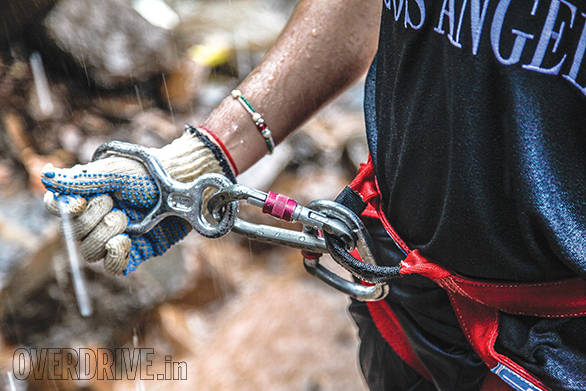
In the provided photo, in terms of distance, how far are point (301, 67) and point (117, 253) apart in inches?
21.6

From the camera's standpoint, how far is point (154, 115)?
3.95m

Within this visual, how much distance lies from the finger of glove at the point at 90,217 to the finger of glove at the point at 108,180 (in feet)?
0.06

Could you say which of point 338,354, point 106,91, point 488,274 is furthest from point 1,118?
point 488,274

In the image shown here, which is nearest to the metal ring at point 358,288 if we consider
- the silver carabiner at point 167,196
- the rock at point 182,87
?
the silver carabiner at point 167,196

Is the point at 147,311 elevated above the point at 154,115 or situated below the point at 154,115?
below

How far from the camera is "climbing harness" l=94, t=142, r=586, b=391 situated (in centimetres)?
73

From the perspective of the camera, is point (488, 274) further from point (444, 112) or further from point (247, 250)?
point (247, 250)

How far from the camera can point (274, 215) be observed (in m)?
0.84

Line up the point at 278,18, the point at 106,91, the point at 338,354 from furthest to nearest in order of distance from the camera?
the point at 278,18 < the point at 106,91 < the point at 338,354

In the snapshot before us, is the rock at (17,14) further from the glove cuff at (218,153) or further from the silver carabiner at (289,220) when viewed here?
the silver carabiner at (289,220)

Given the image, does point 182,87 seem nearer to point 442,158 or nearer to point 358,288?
point 358,288

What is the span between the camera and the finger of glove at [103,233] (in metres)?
0.91

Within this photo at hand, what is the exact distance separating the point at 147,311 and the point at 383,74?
205 centimetres

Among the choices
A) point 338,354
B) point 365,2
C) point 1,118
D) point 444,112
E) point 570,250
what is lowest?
point 338,354
